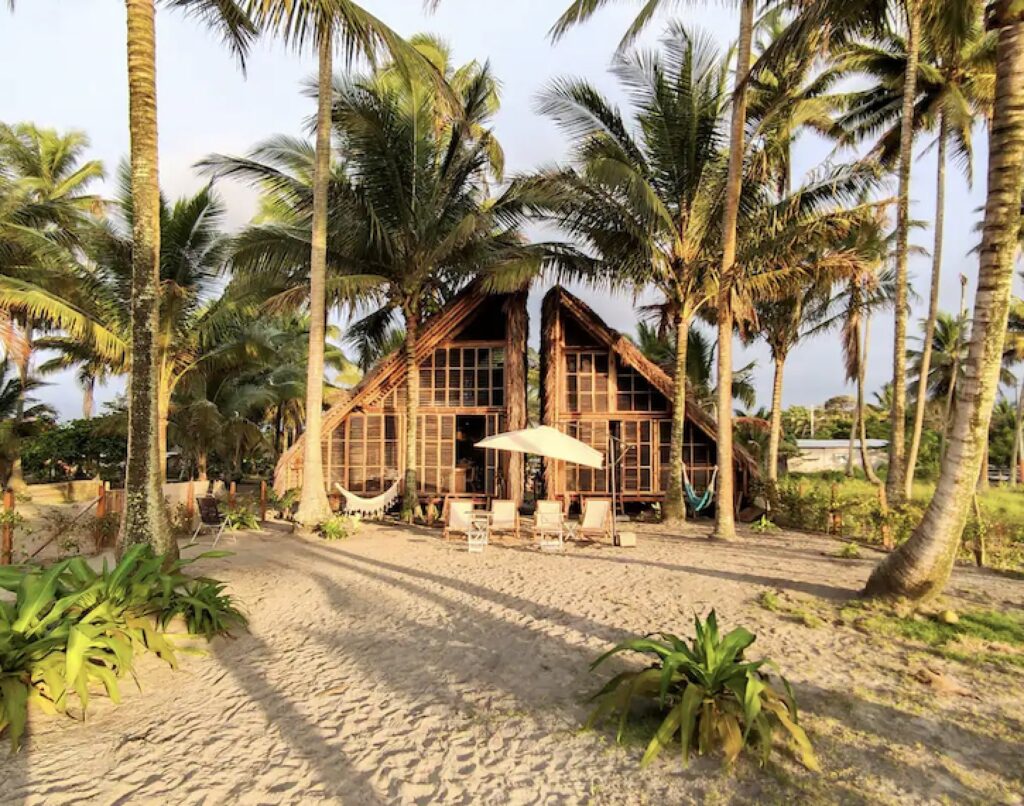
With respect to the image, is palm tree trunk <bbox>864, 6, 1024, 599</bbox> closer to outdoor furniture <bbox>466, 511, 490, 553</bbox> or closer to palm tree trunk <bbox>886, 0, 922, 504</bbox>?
outdoor furniture <bbox>466, 511, 490, 553</bbox>

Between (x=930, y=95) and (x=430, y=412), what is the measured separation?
43.3 feet

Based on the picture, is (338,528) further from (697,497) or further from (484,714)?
(697,497)

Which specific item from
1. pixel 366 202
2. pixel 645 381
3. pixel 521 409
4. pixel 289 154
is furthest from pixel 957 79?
pixel 289 154

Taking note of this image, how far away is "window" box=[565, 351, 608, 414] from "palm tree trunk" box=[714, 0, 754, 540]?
392cm

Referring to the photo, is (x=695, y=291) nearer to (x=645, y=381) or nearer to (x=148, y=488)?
(x=645, y=381)

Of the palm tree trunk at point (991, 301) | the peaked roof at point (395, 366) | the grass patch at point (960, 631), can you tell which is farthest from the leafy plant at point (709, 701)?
the peaked roof at point (395, 366)

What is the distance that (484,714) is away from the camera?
144 inches

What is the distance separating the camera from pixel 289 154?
1127 centimetres

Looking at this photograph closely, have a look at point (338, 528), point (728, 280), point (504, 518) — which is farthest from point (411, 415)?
point (728, 280)

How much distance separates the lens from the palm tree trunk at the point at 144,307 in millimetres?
5406

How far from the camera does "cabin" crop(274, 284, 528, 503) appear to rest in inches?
518

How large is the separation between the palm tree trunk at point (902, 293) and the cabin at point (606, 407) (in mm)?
3358

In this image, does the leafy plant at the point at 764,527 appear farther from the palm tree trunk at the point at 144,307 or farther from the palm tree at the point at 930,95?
the palm tree trunk at the point at 144,307

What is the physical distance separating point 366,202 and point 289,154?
5.83 feet
